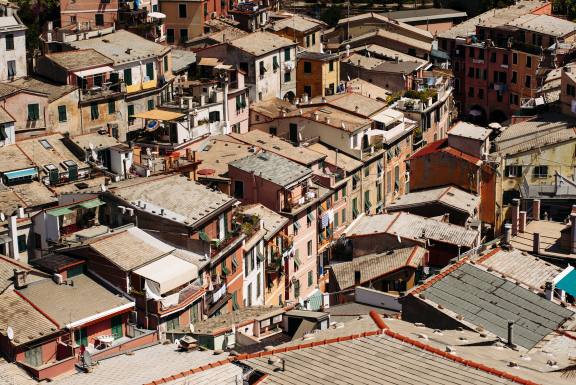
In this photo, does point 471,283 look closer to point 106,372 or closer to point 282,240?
point 106,372

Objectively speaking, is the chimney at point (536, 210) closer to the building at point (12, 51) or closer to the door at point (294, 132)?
the door at point (294, 132)

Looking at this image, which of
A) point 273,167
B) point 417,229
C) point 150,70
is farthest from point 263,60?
point 417,229

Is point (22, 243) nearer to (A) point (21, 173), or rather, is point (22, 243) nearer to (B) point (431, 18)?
(A) point (21, 173)

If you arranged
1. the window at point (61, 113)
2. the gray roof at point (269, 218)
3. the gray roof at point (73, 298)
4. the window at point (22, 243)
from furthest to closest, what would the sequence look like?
1. the window at point (61, 113)
2. the gray roof at point (269, 218)
3. the window at point (22, 243)
4. the gray roof at point (73, 298)

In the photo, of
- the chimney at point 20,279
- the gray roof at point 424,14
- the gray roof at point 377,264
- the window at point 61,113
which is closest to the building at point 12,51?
the window at point 61,113

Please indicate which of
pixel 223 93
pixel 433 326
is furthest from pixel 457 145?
pixel 433 326
